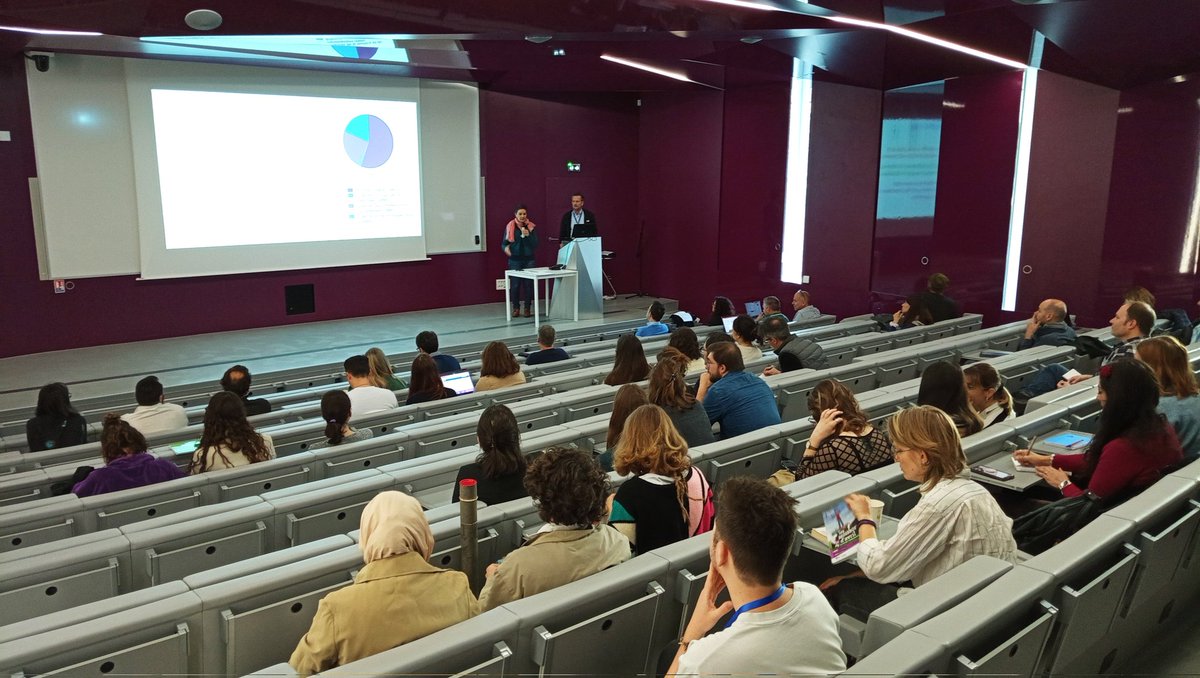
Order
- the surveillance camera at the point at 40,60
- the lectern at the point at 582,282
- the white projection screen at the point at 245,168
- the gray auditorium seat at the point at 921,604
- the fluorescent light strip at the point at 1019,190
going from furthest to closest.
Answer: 1. the lectern at the point at 582,282
2. the white projection screen at the point at 245,168
3. the fluorescent light strip at the point at 1019,190
4. the surveillance camera at the point at 40,60
5. the gray auditorium seat at the point at 921,604

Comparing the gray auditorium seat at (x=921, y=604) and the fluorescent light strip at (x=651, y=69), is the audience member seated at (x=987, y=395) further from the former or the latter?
the fluorescent light strip at (x=651, y=69)

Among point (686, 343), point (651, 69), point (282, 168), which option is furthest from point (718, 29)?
point (282, 168)

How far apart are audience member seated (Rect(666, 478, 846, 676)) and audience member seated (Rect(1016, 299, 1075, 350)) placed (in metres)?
5.72

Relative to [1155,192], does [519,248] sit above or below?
below

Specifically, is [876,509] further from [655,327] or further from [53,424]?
[655,327]

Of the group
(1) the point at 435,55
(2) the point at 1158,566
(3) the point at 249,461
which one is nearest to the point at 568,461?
(2) the point at 1158,566

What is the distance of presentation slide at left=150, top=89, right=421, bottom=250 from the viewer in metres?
9.91

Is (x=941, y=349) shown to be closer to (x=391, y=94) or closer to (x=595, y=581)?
(x=595, y=581)

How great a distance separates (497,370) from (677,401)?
1.93m

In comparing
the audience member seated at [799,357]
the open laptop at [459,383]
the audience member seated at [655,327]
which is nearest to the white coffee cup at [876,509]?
the audience member seated at [799,357]

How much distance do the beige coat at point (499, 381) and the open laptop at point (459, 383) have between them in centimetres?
14

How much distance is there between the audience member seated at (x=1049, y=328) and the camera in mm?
6660

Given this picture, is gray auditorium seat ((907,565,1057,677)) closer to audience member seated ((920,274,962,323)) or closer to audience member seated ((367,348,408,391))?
audience member seated ((367,348,408,391))

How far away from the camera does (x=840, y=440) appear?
137 inches
